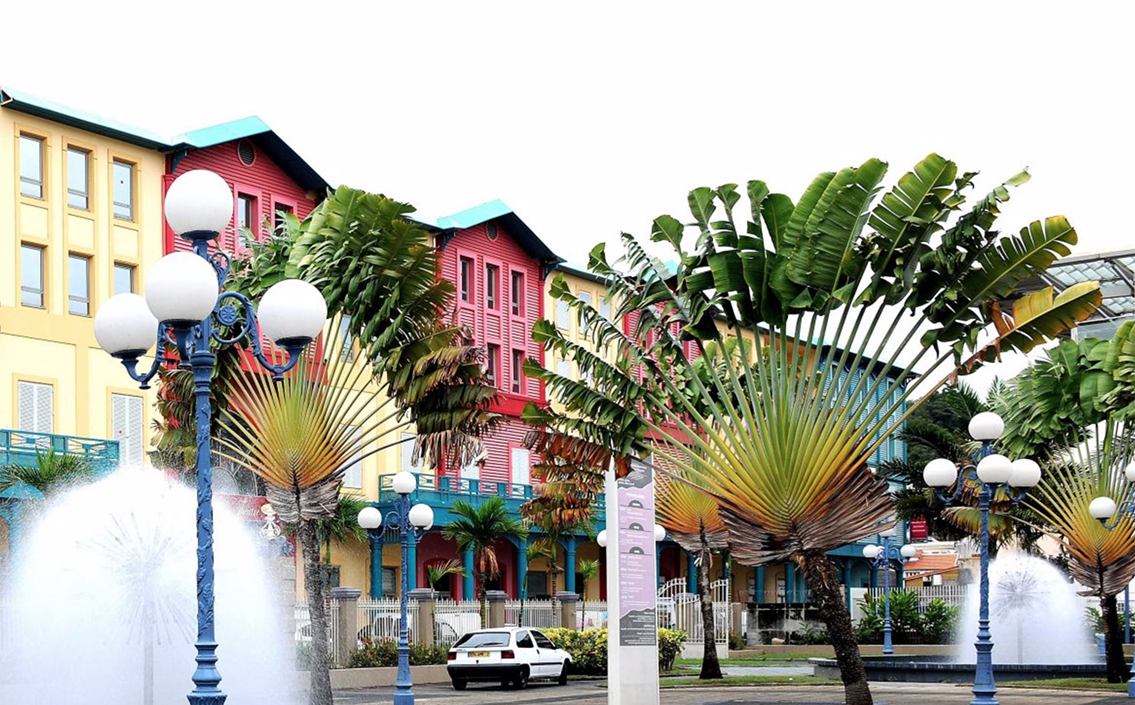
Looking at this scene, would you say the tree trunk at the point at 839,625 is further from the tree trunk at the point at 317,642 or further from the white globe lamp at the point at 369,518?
the white globe lamp at the point at 369,518

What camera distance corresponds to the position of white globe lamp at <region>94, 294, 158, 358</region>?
12.2 meters

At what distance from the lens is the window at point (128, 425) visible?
144ft

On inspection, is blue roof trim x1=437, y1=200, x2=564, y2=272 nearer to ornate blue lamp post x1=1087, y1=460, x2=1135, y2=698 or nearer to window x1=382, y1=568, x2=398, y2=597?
window x1=382, y1=568, x2=398, y2=597

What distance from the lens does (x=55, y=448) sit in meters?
40.3

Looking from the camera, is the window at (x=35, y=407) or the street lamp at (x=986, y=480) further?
the window at (x=35, y=407)

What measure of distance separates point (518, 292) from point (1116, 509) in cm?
3178

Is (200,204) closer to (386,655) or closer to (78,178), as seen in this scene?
(386,655)

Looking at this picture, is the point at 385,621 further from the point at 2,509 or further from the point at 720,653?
the point at 720,653

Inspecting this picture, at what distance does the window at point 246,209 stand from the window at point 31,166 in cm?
680

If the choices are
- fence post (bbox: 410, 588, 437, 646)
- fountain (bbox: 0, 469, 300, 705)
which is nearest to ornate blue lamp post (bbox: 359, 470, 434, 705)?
fountain (bbox: 0, 469, 300, 705)

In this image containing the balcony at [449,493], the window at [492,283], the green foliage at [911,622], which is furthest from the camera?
the window at [492,283]

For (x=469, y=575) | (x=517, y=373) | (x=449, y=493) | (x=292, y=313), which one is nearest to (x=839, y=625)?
(x=292, y=313)

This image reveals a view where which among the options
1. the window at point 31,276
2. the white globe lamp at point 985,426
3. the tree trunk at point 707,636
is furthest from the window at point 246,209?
the white globe lamp at point 985,426

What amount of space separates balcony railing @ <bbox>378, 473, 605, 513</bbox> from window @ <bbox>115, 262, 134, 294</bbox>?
435 inches
